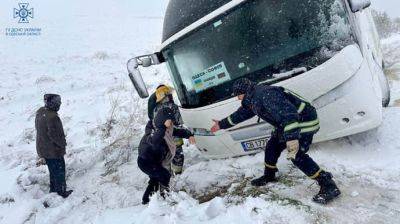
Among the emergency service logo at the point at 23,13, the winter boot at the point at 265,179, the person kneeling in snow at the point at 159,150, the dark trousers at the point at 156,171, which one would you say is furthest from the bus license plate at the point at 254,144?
the emergency service logo at the point at 23,13

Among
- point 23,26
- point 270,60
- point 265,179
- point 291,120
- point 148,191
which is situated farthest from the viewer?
point 23,26

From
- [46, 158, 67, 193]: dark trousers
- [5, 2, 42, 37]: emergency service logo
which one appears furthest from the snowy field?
[5, 2, 42, 37]: emergency service logo

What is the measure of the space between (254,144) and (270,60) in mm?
1205

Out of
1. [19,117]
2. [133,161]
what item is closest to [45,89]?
[19,117]

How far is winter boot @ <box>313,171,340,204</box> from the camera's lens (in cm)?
419

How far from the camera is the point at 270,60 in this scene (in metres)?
5.17

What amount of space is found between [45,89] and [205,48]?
1321 cm

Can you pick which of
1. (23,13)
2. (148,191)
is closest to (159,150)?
(148,191)

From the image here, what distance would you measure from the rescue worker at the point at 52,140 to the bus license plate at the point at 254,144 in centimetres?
288

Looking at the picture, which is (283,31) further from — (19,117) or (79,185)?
(19,117)

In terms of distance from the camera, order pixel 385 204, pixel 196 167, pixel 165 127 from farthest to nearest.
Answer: pixel 196 167
pixel 165 127
pixel 385 204

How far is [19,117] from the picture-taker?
12.4 meters

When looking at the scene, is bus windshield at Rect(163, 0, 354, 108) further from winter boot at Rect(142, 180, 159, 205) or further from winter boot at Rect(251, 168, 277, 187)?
winter boot at Rect(142, 180, 159, 205)

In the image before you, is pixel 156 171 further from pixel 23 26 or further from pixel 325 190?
pixel 23 26
